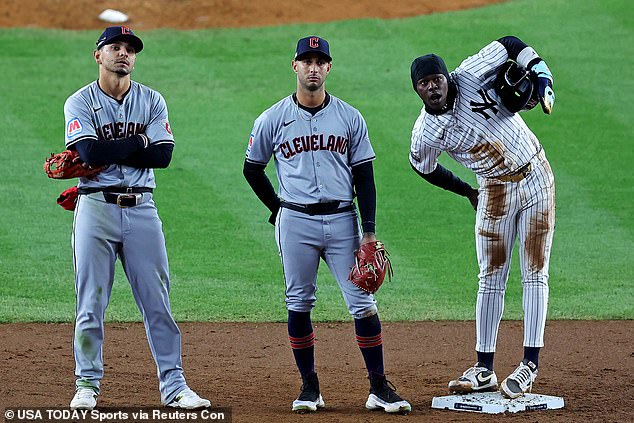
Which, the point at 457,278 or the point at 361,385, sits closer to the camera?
the point at 361,385

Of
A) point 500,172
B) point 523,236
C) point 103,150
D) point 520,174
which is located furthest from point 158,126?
point 523,236

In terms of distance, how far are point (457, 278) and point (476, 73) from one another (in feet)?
13.0

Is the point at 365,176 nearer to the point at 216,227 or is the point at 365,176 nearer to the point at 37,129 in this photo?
the point at 216,227

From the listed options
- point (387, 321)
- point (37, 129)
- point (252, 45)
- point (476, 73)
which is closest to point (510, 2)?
point (252, 45)

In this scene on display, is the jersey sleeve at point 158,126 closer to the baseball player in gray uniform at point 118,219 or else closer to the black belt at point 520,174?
the baseball player in gray uniform at point 118,219

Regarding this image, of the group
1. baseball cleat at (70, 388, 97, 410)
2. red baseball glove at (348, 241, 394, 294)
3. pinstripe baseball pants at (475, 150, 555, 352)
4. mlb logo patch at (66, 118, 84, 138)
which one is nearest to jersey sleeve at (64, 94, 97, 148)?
mlb logo patch at (66, 118, 84, 138)

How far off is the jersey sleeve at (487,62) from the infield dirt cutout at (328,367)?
181 centimetres

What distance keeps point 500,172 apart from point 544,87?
519 millimetres

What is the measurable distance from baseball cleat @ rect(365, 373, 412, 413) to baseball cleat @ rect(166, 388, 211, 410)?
86cm

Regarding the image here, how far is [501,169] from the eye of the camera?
5.72 meters

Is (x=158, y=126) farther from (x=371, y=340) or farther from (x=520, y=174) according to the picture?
(x=520, y=174)

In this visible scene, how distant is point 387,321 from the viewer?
826cm

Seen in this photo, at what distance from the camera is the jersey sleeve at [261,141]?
5.64 m

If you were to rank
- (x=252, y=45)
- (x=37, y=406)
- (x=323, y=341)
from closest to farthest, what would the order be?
(x=37, y=406)
(x=323, y=341)
(x=252, y=45)
